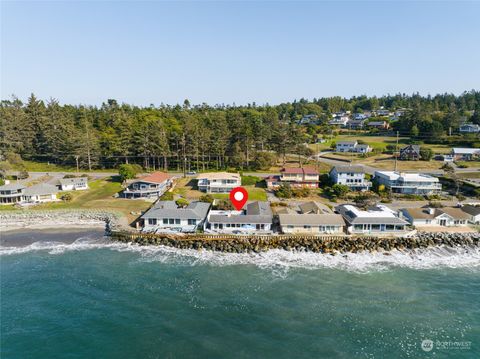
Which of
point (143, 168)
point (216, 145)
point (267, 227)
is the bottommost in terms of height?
point (267, 227)

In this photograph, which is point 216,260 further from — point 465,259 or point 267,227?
point 465,259

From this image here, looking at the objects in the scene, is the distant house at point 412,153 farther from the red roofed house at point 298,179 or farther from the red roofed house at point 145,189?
the red roofed house at point 145,189

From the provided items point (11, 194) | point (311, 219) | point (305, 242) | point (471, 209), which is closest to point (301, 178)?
point (311, 219)

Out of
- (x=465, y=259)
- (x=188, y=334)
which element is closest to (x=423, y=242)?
(x=465, y=259)

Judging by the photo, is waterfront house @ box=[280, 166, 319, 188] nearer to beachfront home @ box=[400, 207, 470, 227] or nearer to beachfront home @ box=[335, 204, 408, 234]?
beachfront home @ box=[335, 204, 408, 234]

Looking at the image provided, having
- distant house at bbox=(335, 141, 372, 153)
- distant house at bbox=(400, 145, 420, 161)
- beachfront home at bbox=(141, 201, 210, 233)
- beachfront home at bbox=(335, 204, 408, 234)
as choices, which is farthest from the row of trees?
beachfront home at bbox=(335, 204, 408, 234)

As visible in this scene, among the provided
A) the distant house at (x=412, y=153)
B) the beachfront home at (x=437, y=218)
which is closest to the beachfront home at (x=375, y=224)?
the beachfront home at (x=437, y=218)

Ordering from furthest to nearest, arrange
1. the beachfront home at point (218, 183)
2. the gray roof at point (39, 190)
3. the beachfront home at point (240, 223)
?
the beachfront home at point (218, 183)
the gray roof at point (39, 190)
the beachfront home at point (240, 223)
